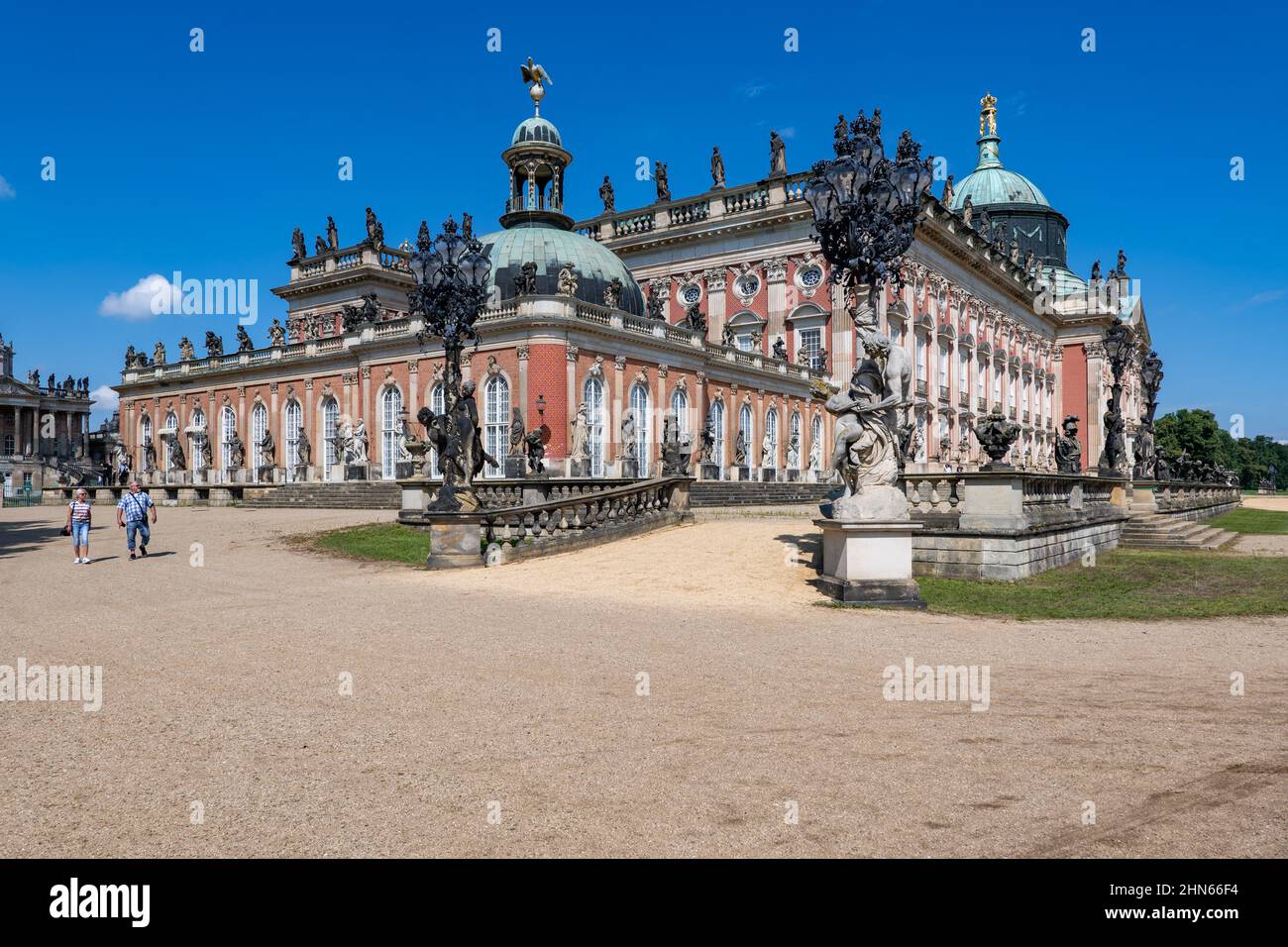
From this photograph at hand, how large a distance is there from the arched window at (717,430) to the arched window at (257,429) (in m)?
24.8

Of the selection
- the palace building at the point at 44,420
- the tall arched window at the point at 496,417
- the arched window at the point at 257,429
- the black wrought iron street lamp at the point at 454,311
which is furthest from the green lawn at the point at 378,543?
the palace building at the point at 44,420

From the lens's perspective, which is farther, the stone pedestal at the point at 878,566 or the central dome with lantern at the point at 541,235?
the central dome with lantern at the point at 541,235

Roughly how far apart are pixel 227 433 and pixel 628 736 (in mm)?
49926

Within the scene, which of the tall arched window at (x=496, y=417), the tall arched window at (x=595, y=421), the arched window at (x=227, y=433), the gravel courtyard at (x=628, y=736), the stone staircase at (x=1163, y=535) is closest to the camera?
the gravel courtyard at (x=628, y=736)

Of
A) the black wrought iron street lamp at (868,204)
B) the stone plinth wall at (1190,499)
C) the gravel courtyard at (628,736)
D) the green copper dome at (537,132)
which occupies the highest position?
the green copper dome at (537,132)

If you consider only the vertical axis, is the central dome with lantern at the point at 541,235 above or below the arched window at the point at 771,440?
above

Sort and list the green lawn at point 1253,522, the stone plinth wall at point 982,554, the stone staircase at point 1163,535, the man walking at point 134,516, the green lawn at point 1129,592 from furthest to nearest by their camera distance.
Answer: the green lawn at point 1253,522 < the stone staircase at point 1163,535 < the man walking at point 134,516 < the stone plinth wall at point 982,554 < the green lawn at point 1129,592

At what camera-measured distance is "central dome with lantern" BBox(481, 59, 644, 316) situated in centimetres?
3791

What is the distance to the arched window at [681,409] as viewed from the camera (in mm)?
38500

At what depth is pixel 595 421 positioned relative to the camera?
34.8 meters

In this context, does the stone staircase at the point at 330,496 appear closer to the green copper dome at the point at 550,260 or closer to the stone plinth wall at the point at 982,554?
the green copper dome at the point at 550,260

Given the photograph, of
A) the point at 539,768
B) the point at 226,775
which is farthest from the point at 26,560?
the point at 539,768

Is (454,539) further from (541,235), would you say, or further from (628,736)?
(541,235)
